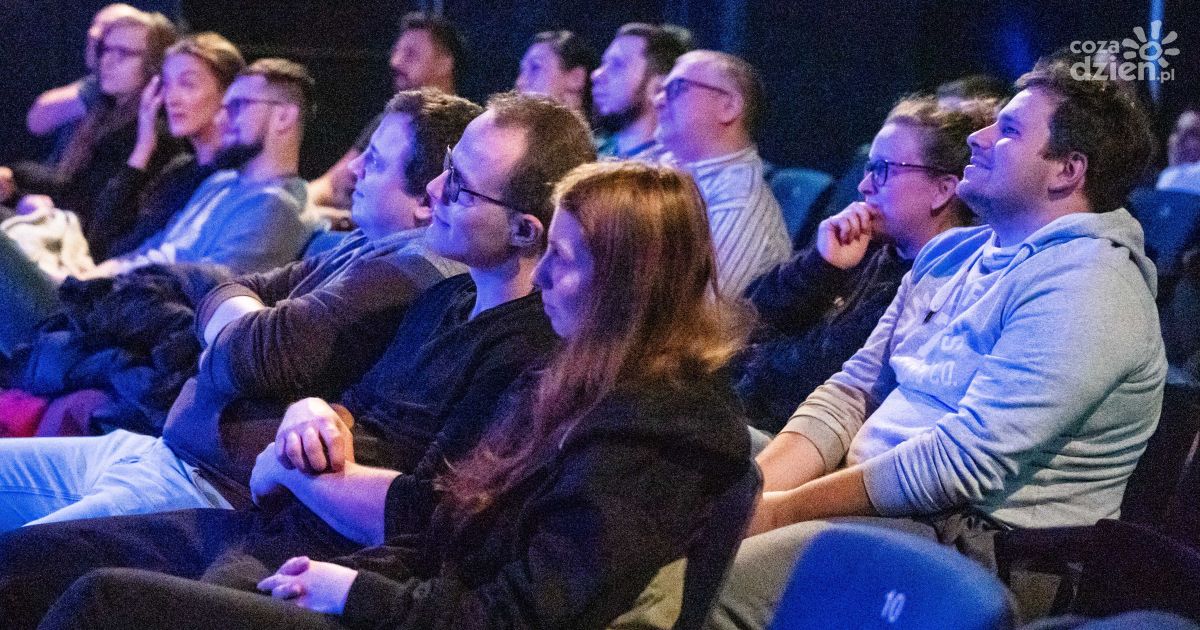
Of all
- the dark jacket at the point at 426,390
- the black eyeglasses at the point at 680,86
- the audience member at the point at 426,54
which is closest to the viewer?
the dark jacket at the point at 426,390

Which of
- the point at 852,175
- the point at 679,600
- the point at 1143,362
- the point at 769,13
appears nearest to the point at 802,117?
the point at 769,13

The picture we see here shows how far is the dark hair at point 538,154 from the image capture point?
209 cm

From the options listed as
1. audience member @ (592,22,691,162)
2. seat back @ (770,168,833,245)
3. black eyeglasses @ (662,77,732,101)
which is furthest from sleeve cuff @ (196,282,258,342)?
audience member @ (592,22,691,162)

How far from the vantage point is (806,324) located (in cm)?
300

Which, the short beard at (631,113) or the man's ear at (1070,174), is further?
the short beard at (631,113)

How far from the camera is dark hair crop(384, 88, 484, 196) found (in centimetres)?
240

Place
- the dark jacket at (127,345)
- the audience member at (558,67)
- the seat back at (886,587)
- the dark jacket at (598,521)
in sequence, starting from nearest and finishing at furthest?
the seat back at (886,587) → the dark jacket at (598,521) → the dark jacket at (127,345) → the audience member at (558,67)

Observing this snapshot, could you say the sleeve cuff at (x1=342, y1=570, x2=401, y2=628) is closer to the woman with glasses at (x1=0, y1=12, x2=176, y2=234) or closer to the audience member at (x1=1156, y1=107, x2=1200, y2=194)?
the woman with glasses at (x1=0, y1=12, x2=176, y2=234)

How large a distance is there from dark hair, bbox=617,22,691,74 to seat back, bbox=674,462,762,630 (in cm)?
309

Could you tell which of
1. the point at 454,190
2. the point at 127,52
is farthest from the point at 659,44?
the point at 454,190

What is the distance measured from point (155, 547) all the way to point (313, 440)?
0.38 metres

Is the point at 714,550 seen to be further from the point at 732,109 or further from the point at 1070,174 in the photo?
the point at 732,109

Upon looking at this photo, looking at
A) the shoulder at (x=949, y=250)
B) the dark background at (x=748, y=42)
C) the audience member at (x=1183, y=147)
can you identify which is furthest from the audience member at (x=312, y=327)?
the audience member at (x=1183, y=147)

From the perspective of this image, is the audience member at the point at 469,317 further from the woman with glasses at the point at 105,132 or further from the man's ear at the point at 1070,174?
the woman with glasses at the point at 105,132
